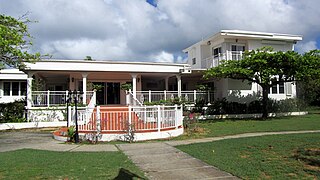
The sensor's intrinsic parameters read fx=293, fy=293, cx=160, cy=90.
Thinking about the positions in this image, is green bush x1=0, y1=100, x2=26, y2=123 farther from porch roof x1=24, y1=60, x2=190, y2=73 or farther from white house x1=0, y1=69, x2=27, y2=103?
white house x1=0, y1=69, x2=27, y2=103

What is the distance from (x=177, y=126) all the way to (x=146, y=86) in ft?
49.3

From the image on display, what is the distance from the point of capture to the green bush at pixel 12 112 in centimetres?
1914

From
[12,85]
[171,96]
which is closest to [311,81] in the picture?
[171,96]

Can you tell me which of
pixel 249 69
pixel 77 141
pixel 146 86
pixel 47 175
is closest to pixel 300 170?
pixel 47 175

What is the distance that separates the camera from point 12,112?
63.8ft

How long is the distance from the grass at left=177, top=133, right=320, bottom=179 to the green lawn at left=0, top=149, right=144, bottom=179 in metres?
2.29

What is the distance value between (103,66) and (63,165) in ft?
46.7

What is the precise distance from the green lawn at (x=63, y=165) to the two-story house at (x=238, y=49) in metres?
16.1

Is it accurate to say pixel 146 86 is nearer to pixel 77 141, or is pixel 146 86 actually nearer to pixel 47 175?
pixel 77 141

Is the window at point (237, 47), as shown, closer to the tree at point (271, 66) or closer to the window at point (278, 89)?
the window at point (278, 89)

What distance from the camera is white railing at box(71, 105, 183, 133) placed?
1223 cm

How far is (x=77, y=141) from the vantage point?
39.7 feet

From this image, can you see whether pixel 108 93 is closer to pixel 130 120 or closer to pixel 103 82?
pixel 103 82

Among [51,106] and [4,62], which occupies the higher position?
[4,62]
